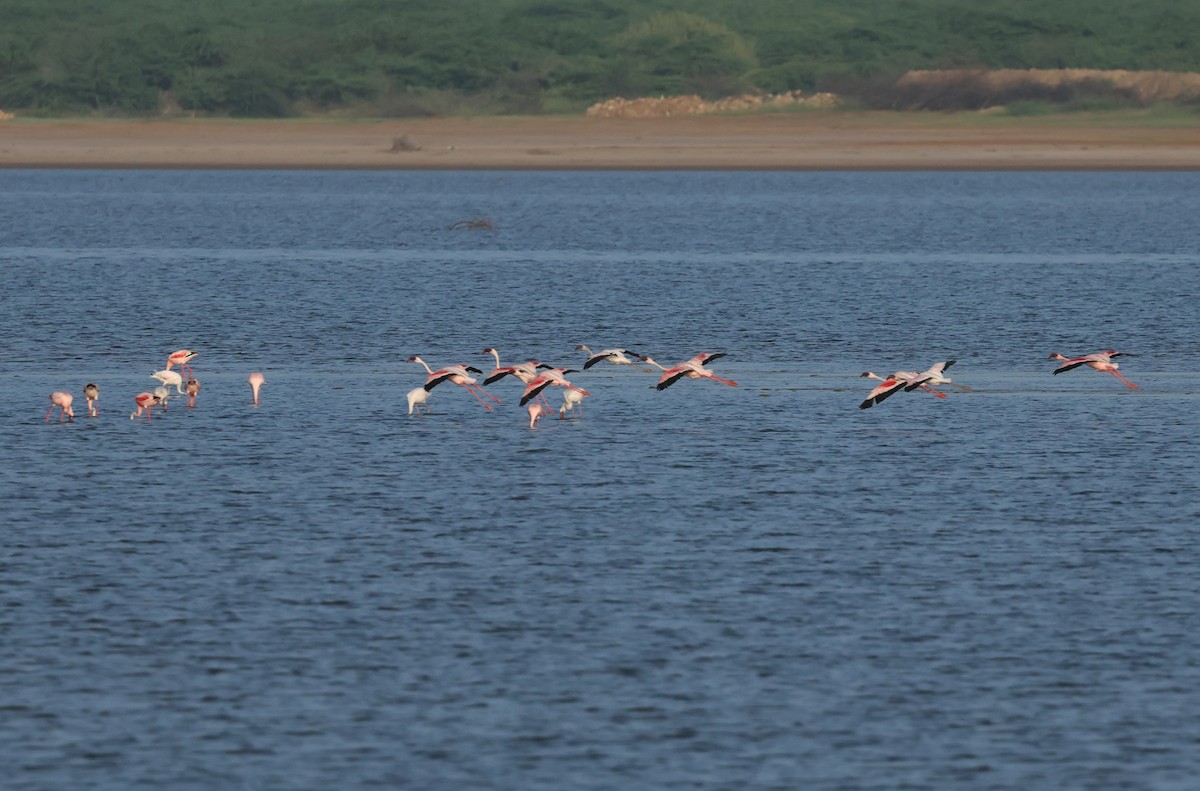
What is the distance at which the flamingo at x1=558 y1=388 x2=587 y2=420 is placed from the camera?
108ft

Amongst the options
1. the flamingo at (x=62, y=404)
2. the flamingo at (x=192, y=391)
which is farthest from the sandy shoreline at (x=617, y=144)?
the flamingo at (x=62, y=404)

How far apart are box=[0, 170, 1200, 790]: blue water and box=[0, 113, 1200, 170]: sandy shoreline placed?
Answer: 279 ft

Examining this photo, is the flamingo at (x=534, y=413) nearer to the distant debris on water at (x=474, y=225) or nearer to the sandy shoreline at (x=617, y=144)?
the distant debris on water at (x=474, y=225)

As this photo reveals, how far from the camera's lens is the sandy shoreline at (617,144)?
138 metres

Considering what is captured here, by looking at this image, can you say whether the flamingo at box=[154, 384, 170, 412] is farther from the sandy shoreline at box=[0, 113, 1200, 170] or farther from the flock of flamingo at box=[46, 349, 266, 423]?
the sandy shoreline at box=[0, 113, 1200, 170]

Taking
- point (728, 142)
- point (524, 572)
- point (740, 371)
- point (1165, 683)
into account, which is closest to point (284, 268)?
point (740, 371)

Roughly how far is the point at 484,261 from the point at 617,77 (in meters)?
114

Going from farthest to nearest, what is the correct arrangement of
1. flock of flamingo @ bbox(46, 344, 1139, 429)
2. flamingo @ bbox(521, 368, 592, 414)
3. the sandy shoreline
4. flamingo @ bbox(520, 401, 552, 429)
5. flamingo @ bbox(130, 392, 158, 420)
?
1. the sandy shoreline
2. flamingo @ bbox(520, 401, 552, 429)
3. flamingo @ bbox(130, 392, 158, 420)
4. flock of flamingo @ bbox(46, 344, 1139, 429)
5. flamingo @ bbox(521, 368, 592, 414)

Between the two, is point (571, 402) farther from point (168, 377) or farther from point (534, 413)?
point (168, 377)

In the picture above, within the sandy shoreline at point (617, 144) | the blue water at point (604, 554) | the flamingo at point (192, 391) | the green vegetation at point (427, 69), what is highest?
the green vegetation at point (427, 69)

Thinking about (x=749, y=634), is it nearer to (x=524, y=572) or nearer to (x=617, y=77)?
(x=524, y=572)

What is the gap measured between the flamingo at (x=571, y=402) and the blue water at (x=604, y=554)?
0.41 m

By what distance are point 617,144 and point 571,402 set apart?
4641 inches

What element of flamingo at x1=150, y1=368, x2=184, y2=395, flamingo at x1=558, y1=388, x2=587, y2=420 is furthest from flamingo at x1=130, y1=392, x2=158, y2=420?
flamingo at x1=558, y1=388, x2=587, y2=420
